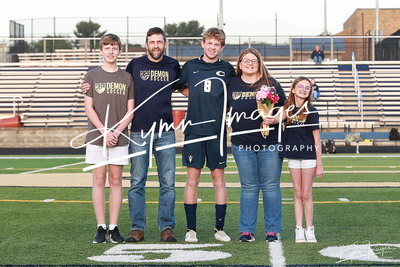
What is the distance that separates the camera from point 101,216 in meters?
5.41

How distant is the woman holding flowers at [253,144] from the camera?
17.8 feet

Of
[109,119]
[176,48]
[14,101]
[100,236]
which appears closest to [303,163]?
[109,119]

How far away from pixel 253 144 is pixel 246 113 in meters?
0.27

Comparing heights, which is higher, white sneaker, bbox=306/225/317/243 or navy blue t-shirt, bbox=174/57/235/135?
navy blue t-shirt, bbox=174/57/235/135

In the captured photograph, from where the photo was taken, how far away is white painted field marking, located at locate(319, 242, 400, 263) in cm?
451

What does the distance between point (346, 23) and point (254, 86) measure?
5044 cm

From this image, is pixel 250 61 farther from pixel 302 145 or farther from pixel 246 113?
pixel 302 145

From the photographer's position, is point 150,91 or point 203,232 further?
point 203,232

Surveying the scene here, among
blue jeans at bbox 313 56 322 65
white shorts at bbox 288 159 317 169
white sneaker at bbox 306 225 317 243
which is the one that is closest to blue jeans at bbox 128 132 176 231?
white shorts at bbox 288 159 317 169

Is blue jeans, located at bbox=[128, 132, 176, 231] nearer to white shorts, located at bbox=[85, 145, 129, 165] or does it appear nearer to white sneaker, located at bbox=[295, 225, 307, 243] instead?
white shorts, located at bbox=[85, 145, 129, 165]

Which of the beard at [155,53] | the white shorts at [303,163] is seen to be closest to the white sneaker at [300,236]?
the white shorts at [303,163]

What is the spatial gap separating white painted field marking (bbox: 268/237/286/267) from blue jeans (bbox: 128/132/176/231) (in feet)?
3.14

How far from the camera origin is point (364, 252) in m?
4.74

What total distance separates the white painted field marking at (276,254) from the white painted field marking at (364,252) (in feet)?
1.05
